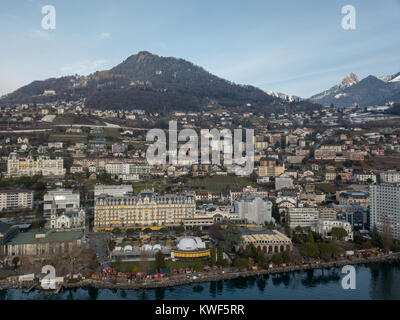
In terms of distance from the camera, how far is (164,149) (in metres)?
27.4

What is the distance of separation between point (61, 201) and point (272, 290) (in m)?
10.2

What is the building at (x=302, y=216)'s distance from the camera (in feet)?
49.7

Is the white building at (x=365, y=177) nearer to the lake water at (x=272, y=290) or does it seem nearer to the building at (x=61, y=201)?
the lake water at (x=272, y=290)

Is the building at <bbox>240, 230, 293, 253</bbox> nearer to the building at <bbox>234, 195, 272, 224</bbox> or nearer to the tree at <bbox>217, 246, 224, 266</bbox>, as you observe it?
the tree at <bbox>217, 246, 224, 266</bbox>

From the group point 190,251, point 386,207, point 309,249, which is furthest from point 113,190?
point 386,207

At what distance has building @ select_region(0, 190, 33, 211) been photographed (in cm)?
1582

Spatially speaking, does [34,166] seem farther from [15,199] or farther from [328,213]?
[328,213]

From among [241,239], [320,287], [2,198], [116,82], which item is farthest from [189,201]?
[116,82]

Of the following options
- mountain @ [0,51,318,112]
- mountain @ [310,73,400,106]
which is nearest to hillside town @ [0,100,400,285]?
mountain @ [0,51,318,112]

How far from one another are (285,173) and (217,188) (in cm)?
500

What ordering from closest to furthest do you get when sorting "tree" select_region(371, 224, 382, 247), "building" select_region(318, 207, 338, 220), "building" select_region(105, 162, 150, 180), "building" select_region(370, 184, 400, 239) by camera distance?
"tree" select_region(371, 224, 382, 247), "building" select_region(370, 184, 400, 239), "building" select_region(318, 207, 338, 220), "building" select_region(105, 162, 150, 180)

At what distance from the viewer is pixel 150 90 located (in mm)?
52281

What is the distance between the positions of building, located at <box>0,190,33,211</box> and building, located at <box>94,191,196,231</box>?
365cm

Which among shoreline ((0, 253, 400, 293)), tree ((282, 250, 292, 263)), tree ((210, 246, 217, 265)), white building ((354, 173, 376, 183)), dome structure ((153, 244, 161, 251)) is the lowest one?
shoreline ((0, 253, 400, 293))
